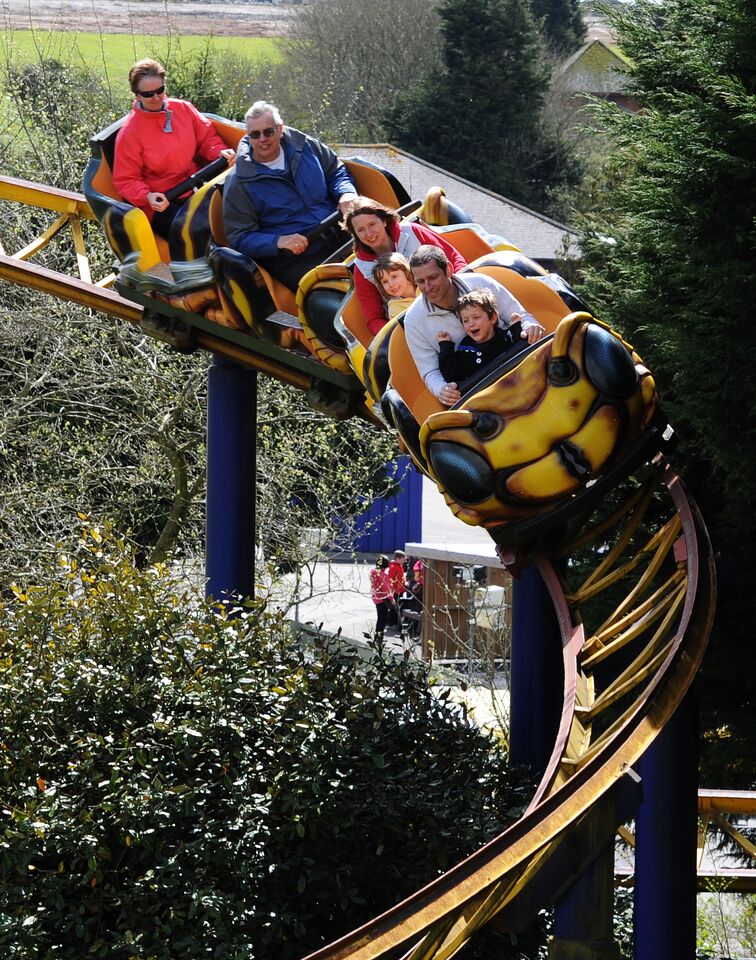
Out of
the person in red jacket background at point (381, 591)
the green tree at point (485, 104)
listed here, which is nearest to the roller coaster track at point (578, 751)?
the person in red jacket background at point (381, 591)

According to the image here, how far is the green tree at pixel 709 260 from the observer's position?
155 inches

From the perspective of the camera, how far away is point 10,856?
324cm

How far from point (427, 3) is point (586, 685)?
27.5 m

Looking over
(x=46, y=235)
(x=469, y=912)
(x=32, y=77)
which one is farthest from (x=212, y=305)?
(x=32, y=77)

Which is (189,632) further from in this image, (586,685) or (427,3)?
(427,3)

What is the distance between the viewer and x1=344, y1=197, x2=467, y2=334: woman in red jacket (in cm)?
420

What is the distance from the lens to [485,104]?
2388 cm

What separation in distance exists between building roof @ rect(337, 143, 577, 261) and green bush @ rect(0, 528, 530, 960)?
17.7m

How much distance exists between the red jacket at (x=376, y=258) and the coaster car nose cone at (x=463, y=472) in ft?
2.82

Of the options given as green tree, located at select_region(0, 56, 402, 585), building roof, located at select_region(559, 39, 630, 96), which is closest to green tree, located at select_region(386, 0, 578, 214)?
building roof, located at select_region(559, 39, 630, 96)

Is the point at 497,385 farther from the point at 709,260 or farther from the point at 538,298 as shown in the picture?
the point at 709,260

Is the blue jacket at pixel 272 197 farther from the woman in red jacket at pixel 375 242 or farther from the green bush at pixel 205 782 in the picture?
the green bush at pixel 205 782

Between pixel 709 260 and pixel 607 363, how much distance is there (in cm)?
87

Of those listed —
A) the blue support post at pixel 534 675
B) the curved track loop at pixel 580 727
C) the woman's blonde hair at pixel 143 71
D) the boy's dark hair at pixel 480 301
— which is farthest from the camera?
the woman's blonde hair at pixel 143 71
